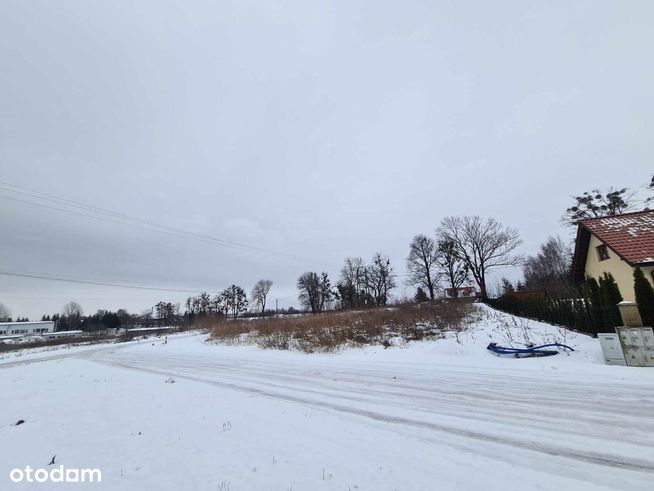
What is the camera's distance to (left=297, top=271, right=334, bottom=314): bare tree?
8156 centimetres

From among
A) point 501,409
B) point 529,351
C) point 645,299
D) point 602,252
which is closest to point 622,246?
point 602,252

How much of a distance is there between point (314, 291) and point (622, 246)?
71.3m

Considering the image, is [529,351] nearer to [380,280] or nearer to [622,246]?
[622,246]

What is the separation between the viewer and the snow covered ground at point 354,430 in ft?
12.1

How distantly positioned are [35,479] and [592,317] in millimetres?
17896

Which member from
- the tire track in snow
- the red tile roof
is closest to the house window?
the red tile roof

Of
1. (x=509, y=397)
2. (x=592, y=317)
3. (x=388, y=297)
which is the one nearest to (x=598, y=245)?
(x=592, y=317)

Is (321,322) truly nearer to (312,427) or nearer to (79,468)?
(312,427)

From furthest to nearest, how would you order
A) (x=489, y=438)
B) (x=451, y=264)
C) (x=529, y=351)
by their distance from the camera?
(x=451, y=264), (x=529, y=351), (x=489, y=438)

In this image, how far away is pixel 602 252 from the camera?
17.3 m

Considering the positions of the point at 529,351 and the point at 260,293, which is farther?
the point at 260,293

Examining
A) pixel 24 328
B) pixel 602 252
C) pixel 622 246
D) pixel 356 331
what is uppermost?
pixel 602 252

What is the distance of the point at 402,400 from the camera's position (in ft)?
23.1

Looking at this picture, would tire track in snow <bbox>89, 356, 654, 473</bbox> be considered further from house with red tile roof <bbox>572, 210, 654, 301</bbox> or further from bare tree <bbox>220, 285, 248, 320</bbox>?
bare tree <bbox>220, 285, 248, 320</bbox>
